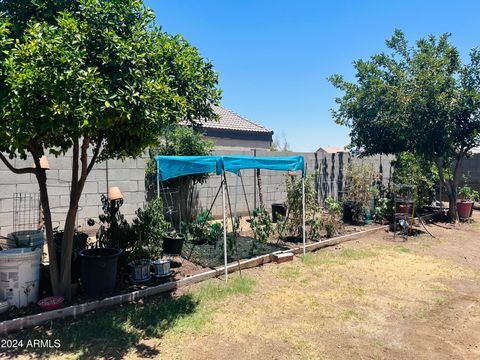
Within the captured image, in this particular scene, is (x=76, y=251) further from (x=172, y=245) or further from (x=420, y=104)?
(x=420, y=104)

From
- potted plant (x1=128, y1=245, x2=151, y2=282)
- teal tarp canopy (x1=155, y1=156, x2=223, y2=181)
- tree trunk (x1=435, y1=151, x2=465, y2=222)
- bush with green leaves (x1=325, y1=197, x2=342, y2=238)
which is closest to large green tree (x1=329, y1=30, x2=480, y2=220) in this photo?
tree trunk (x1=435, y1=151, x2=465, y2=222)

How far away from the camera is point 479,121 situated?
9523mm

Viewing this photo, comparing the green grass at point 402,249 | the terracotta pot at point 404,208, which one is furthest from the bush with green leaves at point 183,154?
the terracotta pot at point 404,208

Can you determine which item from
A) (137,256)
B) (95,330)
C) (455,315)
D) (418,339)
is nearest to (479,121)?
(455,315)

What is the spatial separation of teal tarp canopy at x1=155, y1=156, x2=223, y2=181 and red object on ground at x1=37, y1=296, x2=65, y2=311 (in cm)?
262

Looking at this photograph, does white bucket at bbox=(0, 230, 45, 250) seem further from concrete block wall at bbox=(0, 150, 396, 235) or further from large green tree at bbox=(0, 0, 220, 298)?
concrete block wall at bbox=(0, 150, 396, 235)

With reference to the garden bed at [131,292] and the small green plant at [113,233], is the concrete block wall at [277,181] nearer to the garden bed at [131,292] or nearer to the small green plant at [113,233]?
the garden bed at [131,292]

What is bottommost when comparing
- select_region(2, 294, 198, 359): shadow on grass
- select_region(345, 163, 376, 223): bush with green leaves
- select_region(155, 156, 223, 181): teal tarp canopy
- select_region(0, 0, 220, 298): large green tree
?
select_region(2, 294, 198, 359): shadow on grass

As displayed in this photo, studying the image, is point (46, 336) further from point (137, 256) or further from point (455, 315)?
point (455, 315)

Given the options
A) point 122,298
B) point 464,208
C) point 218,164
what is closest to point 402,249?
point 218,164

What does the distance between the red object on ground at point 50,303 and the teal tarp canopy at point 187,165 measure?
2.62 m

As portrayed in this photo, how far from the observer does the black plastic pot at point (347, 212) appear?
32.1 ft

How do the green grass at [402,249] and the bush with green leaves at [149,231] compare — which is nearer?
the bush with green leaves at [149,231]

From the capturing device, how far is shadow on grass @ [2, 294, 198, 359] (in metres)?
3.24
